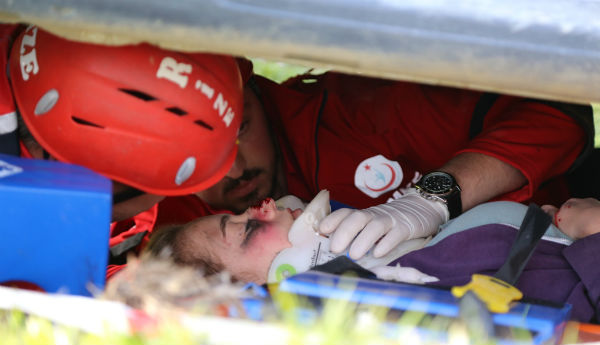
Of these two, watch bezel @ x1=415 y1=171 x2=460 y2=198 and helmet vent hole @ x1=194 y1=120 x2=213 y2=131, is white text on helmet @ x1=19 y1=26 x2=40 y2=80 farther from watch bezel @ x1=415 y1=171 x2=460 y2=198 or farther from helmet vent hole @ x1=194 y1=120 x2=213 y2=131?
watch bezel @ x1=415 y1=171 x2=460 y2=198

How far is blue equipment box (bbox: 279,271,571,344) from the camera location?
167cm

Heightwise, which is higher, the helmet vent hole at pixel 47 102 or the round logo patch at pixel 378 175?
the helmet vent hole at pixel 47 102

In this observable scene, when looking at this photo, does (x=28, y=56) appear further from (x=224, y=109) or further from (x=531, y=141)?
(x=531, y=141)

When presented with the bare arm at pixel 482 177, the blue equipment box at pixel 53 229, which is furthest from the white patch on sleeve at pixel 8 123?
the bare arm at pixel 482 177

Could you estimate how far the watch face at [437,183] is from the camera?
294 cm

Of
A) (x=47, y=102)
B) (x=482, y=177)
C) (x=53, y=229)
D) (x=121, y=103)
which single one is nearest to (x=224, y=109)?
(x=121, y=103)

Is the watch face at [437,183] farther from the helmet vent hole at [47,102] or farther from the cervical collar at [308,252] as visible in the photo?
the helmet vent hole at [47,102]

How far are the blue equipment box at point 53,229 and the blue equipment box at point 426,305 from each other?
1.89 feet

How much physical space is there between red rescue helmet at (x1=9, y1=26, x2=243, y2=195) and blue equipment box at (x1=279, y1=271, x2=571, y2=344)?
824 millimetres

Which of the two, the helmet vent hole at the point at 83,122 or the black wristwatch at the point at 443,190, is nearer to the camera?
the helmet vent hole at the point at 83,122

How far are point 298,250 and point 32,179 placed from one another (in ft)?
3.66

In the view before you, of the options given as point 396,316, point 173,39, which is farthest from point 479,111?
point 173,39

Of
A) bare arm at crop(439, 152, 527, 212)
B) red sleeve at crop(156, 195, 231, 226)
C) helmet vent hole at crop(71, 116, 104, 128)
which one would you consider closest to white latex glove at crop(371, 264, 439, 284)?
bare arm at crop(439, 152, 527, 212)

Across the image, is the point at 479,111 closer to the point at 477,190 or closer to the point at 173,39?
the point at 477,190
